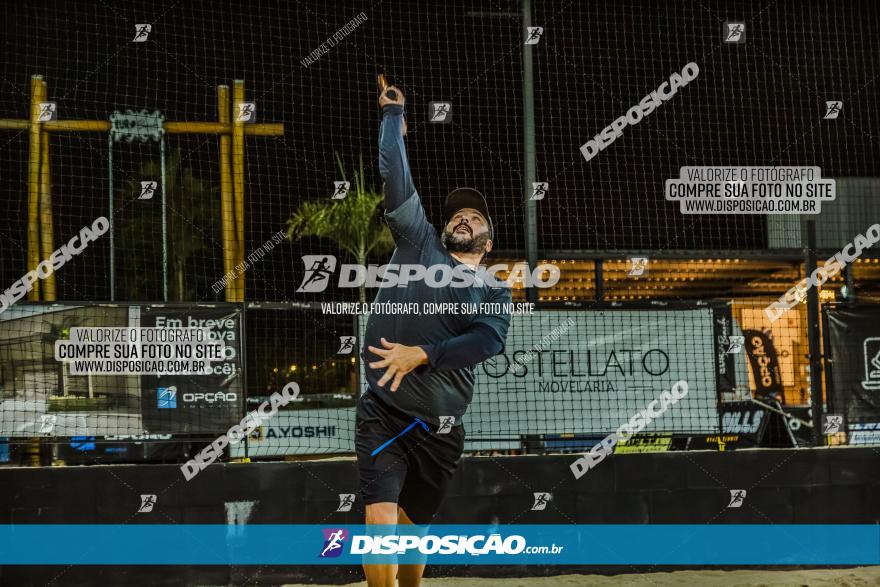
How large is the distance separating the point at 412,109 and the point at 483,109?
90 centimetres

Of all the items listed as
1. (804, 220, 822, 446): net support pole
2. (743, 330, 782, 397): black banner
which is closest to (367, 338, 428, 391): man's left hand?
(804, 220, 822, 446): net support pole

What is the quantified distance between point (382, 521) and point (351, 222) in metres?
13.1

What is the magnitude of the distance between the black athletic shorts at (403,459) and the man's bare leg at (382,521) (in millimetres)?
32

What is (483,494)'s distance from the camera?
657cm

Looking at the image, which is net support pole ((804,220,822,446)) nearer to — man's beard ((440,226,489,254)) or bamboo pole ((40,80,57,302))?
man's beard ((440,226,489,254))

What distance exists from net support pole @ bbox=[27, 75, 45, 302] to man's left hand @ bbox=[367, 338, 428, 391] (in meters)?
3.79

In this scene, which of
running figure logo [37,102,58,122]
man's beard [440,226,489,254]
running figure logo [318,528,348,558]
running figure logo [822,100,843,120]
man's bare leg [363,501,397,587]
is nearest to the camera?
man's bare leg [363,501,397,587]

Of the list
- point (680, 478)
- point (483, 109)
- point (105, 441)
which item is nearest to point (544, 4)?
point (483, 109)

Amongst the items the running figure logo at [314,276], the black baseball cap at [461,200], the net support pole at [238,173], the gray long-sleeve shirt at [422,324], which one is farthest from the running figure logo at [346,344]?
the gray long-sleeve shirt at [422,324]

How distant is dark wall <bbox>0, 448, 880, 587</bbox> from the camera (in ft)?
20.2

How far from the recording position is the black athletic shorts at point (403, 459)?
4.55 meters

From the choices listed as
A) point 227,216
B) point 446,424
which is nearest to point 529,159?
point 227,216

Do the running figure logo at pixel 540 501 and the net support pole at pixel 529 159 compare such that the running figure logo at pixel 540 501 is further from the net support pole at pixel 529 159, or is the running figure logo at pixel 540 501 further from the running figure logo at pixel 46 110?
the running figure logo at pixel 46 110

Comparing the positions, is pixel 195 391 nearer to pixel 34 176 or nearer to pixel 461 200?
pixel 461 200
